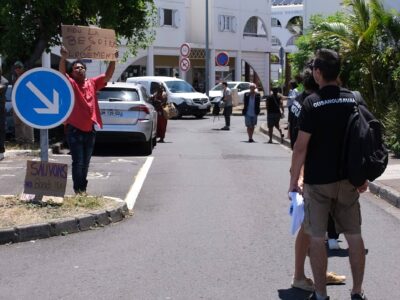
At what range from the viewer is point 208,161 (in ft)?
52.0

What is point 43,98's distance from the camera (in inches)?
332

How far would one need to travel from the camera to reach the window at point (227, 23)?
171 ft

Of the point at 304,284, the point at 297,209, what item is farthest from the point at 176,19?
the point at 297,209

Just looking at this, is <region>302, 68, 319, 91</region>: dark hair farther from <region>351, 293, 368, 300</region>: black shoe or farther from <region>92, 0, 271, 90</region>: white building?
<region>92, 0, 271, 90</region>: white building

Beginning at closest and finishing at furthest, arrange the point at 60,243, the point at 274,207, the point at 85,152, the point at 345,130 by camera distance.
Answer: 1. the point at 345,130
2. the point at 60,243
3. the point at 85,152
4. the point at 274,207

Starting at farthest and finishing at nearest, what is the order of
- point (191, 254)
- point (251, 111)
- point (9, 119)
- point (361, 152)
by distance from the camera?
point (251, 111), point (9, 119), point (191, 254), point (361, 152)

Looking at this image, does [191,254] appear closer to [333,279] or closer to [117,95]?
[333,279]

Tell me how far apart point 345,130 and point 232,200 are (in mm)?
5377

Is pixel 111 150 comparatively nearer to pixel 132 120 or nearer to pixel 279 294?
pixel 132 120

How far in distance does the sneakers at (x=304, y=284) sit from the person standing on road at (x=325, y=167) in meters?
0.52

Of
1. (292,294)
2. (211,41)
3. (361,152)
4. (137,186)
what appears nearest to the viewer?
(361,152)

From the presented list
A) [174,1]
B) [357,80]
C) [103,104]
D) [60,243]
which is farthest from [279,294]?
[174,1]

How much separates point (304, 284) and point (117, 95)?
37.8 ft

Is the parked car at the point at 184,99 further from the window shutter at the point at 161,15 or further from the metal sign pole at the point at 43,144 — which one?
the metal sign pole at the point at 43,144
